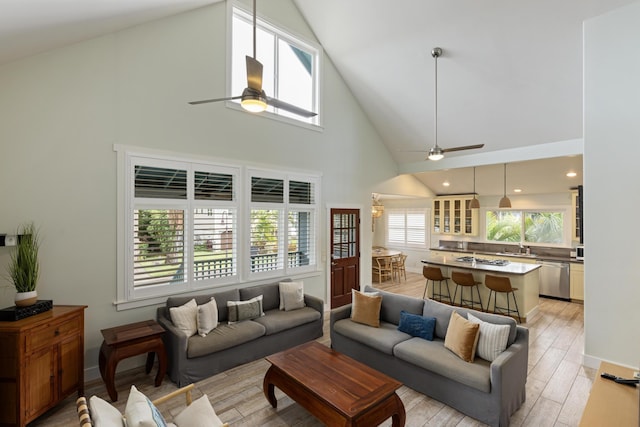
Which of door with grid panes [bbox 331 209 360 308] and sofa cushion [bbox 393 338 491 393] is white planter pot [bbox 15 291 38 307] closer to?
sofa cushion [bbox 393 338 491 393]

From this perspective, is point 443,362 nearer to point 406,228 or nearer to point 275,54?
point 275,54

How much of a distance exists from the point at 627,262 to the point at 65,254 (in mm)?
6594

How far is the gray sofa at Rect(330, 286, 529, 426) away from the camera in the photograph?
2.74m

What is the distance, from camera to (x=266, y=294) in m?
4.71

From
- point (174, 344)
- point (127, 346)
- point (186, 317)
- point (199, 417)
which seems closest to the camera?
point (199, 417)

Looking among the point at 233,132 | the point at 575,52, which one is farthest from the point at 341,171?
the point at 575,52

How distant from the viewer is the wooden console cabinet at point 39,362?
249 centimetres

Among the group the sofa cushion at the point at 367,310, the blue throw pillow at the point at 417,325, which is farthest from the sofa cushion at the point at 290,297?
the blue throw pillow at the point at 417,325

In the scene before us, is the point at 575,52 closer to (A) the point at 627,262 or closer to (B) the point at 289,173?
(A) the point at 627,262

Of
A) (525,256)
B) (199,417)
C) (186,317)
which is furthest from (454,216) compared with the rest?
(199,417)

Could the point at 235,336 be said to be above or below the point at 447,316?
below

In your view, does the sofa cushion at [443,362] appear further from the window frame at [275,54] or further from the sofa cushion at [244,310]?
the window frame at [275,54]

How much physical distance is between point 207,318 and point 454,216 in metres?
7.75

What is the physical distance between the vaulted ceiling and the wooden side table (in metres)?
2.89
